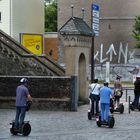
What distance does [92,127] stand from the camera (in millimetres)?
22766

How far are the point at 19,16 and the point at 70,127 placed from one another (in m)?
42.7

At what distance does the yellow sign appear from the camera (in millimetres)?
65125

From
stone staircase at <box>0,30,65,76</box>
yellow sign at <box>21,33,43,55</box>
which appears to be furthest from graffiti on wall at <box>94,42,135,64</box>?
stone staircase at <box>0,30,65,76</box>

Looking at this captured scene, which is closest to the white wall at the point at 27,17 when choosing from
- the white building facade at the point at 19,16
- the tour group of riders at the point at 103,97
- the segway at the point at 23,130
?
the white building facade at the point at 19,16

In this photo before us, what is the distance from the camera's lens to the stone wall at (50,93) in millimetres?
30406

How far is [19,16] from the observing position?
64438mm

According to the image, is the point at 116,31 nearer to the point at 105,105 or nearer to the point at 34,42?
the point at 34,42

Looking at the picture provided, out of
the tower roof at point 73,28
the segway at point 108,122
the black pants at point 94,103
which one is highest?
the tower roof at point 73,28

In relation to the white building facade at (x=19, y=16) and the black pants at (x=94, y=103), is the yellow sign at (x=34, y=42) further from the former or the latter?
the black pants at (x=94, y=103)

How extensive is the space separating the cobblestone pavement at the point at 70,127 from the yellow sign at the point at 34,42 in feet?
115

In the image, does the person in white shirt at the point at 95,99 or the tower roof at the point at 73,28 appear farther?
the tower roof at the point at 73,28

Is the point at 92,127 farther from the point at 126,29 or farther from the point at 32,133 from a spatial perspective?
the point at 126,29

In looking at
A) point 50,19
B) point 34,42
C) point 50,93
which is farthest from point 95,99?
point 50,19

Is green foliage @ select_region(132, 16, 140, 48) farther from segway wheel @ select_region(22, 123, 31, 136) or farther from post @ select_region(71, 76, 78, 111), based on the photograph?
segway wheel @ select_region(22, 123, 31, 136)
